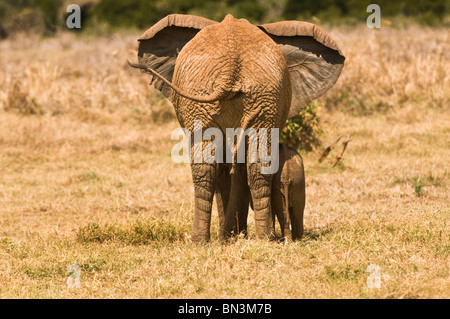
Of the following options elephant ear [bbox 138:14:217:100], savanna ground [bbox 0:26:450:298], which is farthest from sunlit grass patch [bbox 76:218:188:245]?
elephant ear [bbox 138:14:217:100]

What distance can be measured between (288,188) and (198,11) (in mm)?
21710

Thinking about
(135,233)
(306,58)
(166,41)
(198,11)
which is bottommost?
(135,233)

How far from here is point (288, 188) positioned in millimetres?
6484

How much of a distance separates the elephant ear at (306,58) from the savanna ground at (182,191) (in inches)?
50.8

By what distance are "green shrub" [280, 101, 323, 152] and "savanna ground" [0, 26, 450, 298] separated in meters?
0.26

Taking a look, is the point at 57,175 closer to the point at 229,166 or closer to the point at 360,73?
the point at 229,166

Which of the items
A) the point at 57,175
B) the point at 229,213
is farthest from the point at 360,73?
the point at 229,213

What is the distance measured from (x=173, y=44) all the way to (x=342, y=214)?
8.52ft

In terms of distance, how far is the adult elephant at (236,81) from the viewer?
5969 millimetres

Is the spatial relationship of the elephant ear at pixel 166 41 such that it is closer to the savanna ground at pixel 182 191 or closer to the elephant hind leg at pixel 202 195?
the elephant hind leg at pixel 202 195

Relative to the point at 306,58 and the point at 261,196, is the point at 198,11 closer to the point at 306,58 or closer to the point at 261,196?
the point at 306,58

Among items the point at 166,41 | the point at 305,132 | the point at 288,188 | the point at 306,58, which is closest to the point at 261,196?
the point at 288,188

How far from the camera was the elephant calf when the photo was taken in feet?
21.1

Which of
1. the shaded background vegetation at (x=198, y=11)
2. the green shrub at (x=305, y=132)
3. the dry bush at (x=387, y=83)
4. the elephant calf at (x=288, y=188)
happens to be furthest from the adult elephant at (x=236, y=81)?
the shaded background vegetation at (x=198, y=11)
